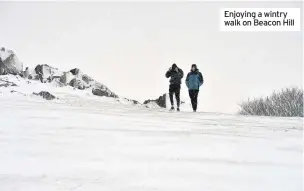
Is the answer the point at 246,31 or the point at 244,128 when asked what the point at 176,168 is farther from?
the point at 246,31

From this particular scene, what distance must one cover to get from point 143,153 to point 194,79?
277cm

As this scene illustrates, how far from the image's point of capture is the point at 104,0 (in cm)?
626

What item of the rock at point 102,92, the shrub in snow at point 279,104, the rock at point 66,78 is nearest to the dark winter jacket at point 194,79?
the shrub in snow at point 279,104

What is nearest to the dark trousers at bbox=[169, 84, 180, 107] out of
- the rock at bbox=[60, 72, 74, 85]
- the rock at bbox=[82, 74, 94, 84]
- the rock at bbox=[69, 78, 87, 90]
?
the rock at bbox=[82, 74, 94, 84]

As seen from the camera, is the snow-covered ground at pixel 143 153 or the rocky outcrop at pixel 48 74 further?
the rocky outcrop at pixel 48 74

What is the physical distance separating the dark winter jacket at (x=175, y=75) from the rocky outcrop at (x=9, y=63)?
2.46 m

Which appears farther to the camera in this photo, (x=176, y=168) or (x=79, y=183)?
(x=176, y=168)

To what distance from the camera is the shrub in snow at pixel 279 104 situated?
659 cm

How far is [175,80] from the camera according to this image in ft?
21.7

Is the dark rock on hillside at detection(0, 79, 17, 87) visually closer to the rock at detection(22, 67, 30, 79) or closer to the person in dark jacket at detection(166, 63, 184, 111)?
the rock at detection(22, 67, 30, 79)

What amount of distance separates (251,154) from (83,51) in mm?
3408

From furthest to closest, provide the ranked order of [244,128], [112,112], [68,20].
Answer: [68,20] < [112,112] < [244,128]

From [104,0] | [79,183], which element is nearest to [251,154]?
[79,183]

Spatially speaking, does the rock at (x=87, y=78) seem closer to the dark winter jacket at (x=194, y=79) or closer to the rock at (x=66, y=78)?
the rock at (x=66, y=78)
